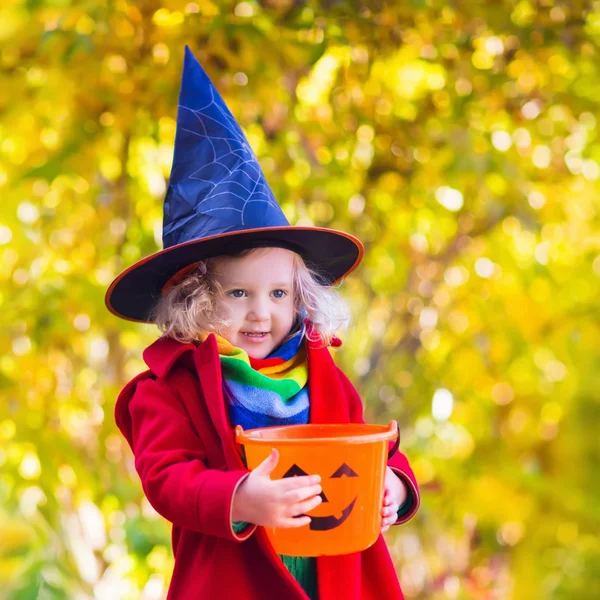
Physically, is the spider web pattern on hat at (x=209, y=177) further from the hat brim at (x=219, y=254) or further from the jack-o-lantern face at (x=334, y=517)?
the jack-o-lantern face at (x=334, y=517)

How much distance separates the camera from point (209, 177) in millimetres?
1047

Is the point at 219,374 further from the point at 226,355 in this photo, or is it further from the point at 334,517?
the point at 334,517

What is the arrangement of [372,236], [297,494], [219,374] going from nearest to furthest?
[297,494] < [219,374] < [372,236]

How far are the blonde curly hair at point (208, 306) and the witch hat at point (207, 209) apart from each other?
0.02 metres

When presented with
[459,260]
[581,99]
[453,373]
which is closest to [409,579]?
[453,373]

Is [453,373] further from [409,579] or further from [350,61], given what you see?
[350,61]

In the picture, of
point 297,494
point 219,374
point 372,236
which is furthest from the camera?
point 372,236

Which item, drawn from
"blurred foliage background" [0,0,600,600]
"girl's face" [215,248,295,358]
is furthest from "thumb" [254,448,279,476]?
"blurred foliage background" [0,0,600,600]

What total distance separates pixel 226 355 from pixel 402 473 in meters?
0.27

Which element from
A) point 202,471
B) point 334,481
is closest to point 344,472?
point 334,481

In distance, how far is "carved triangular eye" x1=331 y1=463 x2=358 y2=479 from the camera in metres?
0.88

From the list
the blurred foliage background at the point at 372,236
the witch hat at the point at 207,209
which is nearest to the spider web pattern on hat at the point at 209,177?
the witch hat at the point at 207,209

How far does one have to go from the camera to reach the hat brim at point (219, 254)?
1.03 metres

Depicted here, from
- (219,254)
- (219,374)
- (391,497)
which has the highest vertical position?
(219,254)
